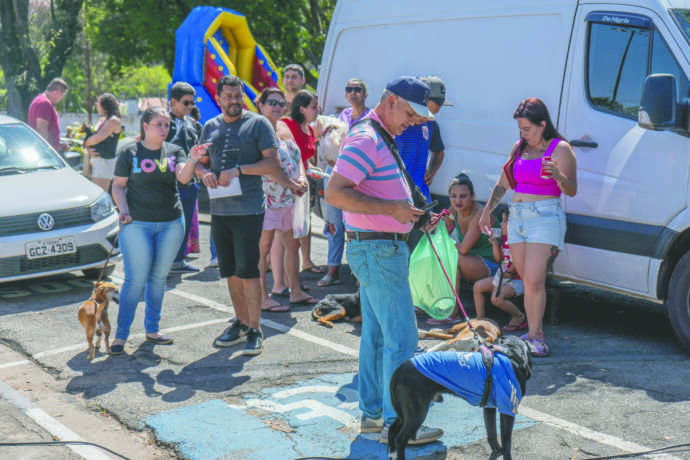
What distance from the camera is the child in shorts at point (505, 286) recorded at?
638cm

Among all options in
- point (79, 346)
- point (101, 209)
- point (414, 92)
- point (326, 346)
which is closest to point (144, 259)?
point (79, 346)

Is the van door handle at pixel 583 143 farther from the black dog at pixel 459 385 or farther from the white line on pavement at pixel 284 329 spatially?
the black dog at pixel 459 385

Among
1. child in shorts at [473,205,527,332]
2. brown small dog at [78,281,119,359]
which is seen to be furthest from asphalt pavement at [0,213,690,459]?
child in shorts at [473,205,527,332]

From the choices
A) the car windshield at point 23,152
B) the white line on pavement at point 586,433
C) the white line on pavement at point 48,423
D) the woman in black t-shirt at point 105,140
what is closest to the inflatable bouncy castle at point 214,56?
the woman in black t-shirt at point 105,140

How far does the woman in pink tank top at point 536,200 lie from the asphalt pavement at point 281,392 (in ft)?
1.73

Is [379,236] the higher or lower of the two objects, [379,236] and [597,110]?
the lower

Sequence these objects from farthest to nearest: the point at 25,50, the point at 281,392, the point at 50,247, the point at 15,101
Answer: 1. the point at 15,101
2. the point at 25,50
3. the point at 50,247
4. the point at 281,392

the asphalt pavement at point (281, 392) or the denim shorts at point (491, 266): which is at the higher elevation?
the denim shorts at point (491, 266)

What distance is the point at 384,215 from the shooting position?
396 centimetres

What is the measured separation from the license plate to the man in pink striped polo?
13.6 ft

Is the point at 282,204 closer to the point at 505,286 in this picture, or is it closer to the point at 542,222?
the point at 505,286

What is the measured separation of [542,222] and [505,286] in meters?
0.94

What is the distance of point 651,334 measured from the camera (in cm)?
641

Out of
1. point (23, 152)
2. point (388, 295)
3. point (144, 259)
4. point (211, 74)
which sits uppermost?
point (211, 74)
